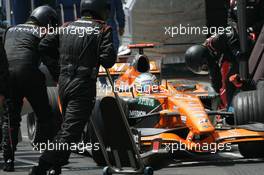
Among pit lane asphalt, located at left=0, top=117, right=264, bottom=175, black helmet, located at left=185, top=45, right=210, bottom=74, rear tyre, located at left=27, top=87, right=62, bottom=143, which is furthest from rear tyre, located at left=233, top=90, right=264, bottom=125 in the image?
rear tyre, located at left=27, top=87, right=62, bottom=143

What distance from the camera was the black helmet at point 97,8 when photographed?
10.0 meters

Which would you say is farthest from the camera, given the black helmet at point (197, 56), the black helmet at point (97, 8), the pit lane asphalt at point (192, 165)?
the black helmet at point (197, 56)

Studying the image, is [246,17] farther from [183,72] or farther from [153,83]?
[183,72]

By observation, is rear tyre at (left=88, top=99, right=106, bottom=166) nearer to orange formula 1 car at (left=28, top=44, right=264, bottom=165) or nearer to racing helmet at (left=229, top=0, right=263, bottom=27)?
orange formula 1 car at (left=28, top=44, right=264, bottom=165)

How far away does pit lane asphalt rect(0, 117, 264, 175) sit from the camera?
36.1 ft

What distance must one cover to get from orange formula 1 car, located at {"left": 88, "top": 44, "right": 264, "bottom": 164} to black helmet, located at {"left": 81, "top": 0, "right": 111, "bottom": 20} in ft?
3.84

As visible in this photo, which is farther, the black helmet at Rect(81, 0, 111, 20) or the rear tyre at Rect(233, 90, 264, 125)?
the rear tyre at Rect(233, 90, 264, 125)

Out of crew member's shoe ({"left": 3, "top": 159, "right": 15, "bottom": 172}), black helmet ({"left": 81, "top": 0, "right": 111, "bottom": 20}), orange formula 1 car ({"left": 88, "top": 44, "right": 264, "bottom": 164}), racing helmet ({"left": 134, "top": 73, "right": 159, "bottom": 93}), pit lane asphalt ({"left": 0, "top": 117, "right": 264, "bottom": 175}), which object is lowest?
pit lane asphalt ({"left": 0, "top": 117, "right": 264, "bottom": 175})

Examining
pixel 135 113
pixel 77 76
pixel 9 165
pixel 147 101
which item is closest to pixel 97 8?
pixel 77 76

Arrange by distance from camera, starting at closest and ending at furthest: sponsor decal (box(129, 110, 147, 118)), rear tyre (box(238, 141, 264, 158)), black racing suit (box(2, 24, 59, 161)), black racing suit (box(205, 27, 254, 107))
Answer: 1. black racing suit (box(2, 24, 59, 161))
2. rear tyre (box(238, 141, 264, 158))
3. sponsor decal (box(129, 110, 147, 118))
4. black racing suit (box(205, 27, 254, 107))

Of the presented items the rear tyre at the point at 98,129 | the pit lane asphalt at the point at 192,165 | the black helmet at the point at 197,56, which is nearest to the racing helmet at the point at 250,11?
the black helmet at the point at 197,56

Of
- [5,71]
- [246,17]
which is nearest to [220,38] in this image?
[246,17]

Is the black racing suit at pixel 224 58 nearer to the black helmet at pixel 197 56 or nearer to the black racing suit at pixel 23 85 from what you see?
the black helmet at pixel 197 56

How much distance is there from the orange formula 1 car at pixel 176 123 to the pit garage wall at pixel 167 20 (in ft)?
22.0
